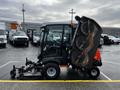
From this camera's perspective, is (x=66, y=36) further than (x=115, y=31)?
No

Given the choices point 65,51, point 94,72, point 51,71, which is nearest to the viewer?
point 51,71

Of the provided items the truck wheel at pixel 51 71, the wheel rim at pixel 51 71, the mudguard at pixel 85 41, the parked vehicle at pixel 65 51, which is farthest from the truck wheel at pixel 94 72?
the wheel rim at pixel 51 71

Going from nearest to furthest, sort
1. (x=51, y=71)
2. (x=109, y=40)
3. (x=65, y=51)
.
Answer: (x=51, y=71)
(x=65, y=51)
(x=109, y=40)

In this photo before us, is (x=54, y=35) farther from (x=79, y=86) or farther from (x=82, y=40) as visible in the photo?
(x=79, y=86)

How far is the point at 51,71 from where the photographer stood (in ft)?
32.1

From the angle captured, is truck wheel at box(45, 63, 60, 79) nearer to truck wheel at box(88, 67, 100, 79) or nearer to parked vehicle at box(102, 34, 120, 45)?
truck wheel at box(88, 67, 100, 79)

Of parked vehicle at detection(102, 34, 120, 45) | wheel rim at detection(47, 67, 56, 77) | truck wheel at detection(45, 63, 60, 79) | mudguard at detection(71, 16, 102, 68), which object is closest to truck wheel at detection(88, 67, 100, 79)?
mudguard at detection(71, 16, 102, 68)

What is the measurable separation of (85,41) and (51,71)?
1891 mm

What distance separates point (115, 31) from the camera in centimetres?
6488

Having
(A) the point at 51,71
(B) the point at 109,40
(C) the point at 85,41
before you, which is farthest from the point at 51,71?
(B) the point at 109,40

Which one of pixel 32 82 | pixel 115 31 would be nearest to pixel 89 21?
pixel 32 82

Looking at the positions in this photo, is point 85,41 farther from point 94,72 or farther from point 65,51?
point 94,72

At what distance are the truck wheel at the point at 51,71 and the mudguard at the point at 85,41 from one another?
0.76 meters

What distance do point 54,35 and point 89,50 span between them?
163cm
